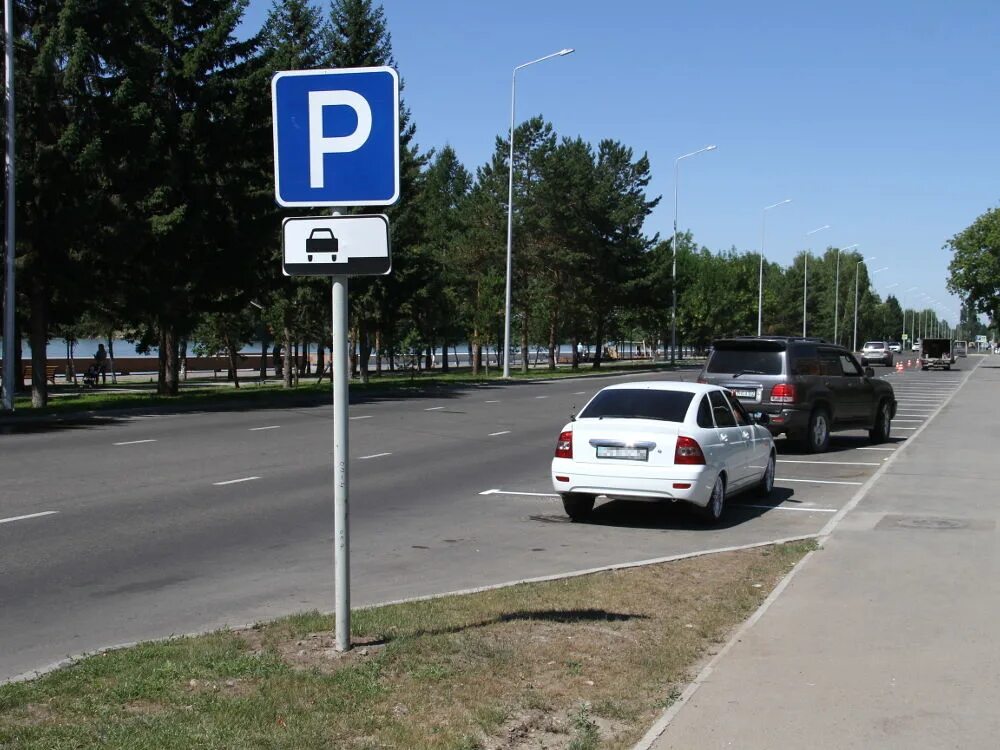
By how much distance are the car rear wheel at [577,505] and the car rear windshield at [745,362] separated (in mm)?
7972

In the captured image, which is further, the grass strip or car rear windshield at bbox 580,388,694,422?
car rear windshield at bbox 580,388,694,422

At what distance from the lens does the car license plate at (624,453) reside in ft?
37.8

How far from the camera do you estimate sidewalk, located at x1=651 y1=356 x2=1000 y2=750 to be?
505 cm

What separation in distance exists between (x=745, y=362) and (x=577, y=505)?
328 inches

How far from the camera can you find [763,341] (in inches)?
759

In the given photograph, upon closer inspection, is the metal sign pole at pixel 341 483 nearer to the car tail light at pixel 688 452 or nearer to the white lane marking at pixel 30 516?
the car tail light at pixel 688 452

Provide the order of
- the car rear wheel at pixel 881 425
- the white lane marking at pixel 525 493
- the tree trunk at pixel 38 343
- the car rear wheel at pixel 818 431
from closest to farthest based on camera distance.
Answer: the white lane marking at pixel 525 493, the car rear wheel at pixel 818 431, the car rear wheel at pixel 881 425, the tree trunk at pixel 38 343

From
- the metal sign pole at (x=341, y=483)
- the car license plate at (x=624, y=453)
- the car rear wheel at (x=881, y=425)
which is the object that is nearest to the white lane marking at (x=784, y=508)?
→ the car license plate at (x=624, y=453)

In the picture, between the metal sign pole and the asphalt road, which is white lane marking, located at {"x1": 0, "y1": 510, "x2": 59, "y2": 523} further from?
the metal sign pole

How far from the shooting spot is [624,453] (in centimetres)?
1159

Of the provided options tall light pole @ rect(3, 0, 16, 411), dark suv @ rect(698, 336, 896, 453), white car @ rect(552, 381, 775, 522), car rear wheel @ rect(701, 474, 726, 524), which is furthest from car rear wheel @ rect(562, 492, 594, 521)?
tall light pole @ rect(3, 0, 16, 411)

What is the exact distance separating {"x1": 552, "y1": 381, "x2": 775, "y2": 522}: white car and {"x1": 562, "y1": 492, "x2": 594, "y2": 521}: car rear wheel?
0.04 ft

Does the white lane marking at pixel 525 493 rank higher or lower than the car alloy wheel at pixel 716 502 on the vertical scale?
lower

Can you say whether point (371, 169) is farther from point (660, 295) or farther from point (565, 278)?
point (660, 295)
